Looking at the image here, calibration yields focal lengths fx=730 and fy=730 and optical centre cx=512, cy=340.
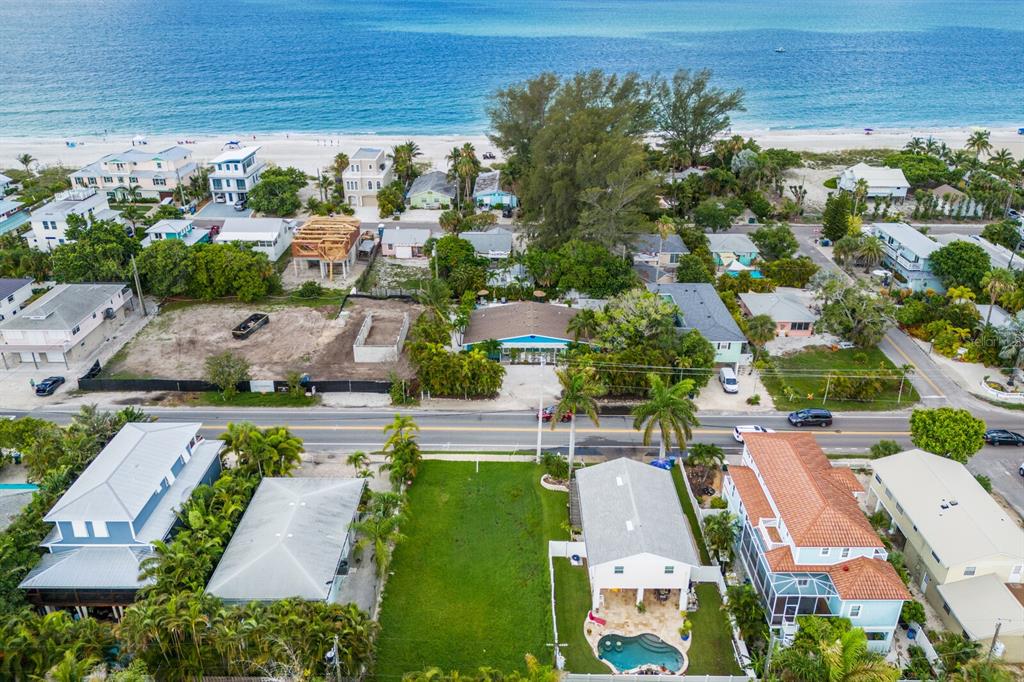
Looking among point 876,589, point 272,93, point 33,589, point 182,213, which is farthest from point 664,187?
point 272,93

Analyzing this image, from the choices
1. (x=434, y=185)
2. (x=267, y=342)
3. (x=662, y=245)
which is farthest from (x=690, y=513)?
(x=434, y=185)

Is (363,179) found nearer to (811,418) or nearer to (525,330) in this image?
(525,330)

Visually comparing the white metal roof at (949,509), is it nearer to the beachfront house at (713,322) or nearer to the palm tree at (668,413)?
A: the palm tree at (668,413)

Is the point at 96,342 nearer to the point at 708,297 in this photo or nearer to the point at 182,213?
the point at 182,213

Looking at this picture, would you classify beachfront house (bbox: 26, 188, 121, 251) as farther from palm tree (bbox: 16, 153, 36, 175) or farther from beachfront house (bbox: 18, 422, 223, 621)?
beachfront house (bbox: 18, 422, 223, 621)

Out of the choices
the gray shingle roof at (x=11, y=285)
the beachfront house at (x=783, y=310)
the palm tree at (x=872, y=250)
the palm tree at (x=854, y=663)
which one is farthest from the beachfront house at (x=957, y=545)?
the gray shingle roof at (x=11, y=285)
